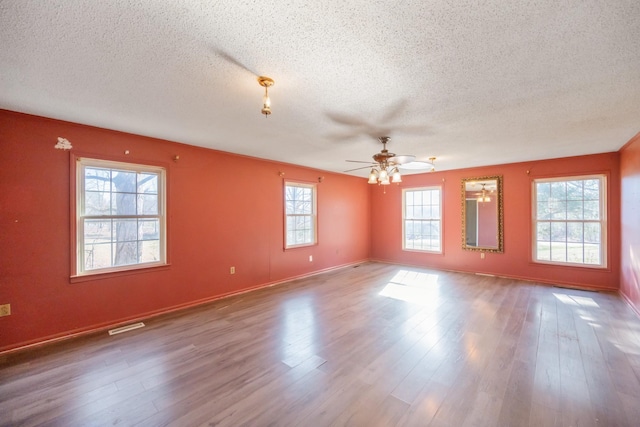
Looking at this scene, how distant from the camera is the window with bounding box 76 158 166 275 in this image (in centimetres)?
319

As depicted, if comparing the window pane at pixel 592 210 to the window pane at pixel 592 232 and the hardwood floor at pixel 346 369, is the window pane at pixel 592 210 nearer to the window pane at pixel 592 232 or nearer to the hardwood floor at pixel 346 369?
the window pane at pixel 592 232

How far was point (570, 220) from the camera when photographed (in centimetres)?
499

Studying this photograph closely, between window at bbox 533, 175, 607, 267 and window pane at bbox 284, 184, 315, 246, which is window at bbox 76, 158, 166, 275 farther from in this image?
window at bbox 533, 175, 607, 267

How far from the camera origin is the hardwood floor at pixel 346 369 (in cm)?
183

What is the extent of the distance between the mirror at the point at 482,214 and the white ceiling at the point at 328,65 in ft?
8.05

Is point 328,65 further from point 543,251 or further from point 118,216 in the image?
point 543,251

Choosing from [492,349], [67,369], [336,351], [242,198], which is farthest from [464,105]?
[67,369]

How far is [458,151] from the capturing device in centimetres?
450

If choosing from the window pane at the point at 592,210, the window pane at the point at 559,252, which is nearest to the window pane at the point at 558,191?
the window pane at the point at 592,210

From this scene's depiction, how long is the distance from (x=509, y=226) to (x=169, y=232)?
21.0 feet

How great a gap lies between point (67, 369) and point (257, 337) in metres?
1.67

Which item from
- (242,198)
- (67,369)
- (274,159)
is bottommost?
(67,369)

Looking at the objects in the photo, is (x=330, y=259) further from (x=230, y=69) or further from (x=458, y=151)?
(x=230, y=69)

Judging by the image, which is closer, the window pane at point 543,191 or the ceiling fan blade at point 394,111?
the ceiling fan blade at point 394,111
